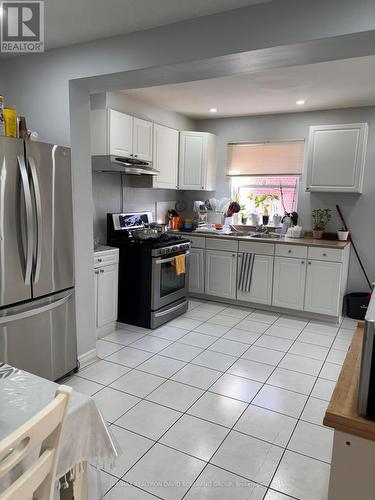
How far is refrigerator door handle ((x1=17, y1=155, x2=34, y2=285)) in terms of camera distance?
2.23m

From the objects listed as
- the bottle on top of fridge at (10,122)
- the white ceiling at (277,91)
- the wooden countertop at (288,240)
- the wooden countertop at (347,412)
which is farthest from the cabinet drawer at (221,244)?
the wooden countertop at (347,412)

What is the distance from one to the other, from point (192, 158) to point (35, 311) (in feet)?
10.8

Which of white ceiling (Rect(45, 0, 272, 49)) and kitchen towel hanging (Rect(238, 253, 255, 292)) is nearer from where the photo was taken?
white ceiling (Rect(45, 0, 272, 49))

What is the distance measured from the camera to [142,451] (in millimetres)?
2049

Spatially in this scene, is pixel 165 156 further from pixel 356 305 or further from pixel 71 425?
pixel 71 425

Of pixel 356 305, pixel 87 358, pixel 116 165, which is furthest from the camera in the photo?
pixel 356 305

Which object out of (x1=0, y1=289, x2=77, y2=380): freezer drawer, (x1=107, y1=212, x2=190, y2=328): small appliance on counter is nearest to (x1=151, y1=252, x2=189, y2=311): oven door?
(x1=107, y1=212, x2=190, y2=328): small appliance on counter

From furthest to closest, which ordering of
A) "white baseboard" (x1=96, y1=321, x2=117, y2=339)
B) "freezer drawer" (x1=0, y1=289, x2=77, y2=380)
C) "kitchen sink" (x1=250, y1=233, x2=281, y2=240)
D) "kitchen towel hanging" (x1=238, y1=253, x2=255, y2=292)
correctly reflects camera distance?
"kitchen sink" (x1=250, y1=233, x2=281, y2=240), "kitchen towel hanging" (x1=238, y1=253, x2=255, y2=292), "white baseboard" (x1=96, y1=321, x2=117, y2=339), "freezer drawer" (x1=0, y1=289, x2=77, y2=380)

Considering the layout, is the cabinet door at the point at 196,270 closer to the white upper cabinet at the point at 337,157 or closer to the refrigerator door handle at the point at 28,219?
the white upper cabinet at the point at 337,157

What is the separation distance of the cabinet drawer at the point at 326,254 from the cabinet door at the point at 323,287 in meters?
0.05

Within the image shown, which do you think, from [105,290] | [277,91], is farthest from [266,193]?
[105,290]

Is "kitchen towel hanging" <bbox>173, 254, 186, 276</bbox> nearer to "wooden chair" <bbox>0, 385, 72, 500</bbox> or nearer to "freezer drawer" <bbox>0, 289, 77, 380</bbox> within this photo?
"freezer drawer" <bbox>0, 289, 77, 380</bbox>

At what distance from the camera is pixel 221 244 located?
183 inches

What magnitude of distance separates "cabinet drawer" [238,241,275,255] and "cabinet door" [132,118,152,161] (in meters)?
1.56
